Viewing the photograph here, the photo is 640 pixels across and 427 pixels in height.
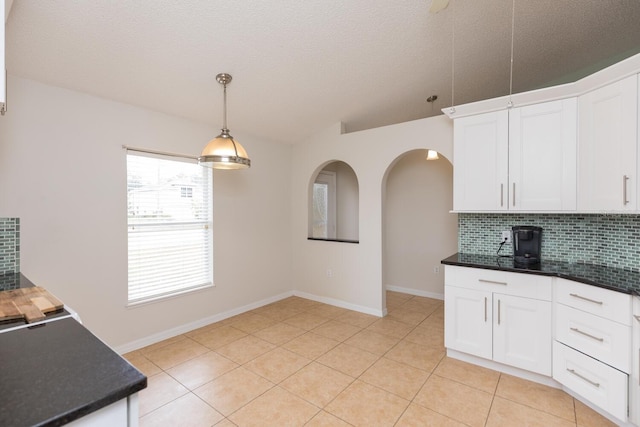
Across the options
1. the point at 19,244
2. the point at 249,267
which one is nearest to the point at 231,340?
the point at 249,267

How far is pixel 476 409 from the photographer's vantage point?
79.8 inches

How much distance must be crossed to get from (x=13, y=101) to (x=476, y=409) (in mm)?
4103

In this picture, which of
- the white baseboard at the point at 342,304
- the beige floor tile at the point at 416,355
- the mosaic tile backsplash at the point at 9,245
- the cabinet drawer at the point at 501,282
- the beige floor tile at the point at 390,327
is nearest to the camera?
the mosaic tile backsplash at the point at 9,245

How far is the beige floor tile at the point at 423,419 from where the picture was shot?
189 centimetres

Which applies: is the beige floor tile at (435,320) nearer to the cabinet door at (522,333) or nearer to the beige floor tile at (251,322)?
the cabinet door at (522,333)

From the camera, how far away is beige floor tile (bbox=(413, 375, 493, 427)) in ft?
6.43

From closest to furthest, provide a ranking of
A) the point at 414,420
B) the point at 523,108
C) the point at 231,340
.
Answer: the point at 414,420, the point at 523,108, the point at 231,340

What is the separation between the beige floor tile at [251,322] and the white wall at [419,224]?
80.0 inches

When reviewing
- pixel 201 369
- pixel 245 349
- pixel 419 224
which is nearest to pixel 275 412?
pixel 201 369

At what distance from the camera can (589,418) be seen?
1.93 meters

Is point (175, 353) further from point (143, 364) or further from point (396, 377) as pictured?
point (396, 377)

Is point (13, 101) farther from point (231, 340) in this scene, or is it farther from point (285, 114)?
point (231, 340)

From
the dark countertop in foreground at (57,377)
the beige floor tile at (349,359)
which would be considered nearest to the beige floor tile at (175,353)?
the beige floor tile at (349,359)

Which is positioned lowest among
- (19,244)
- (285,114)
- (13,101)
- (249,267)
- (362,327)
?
(362,327)
